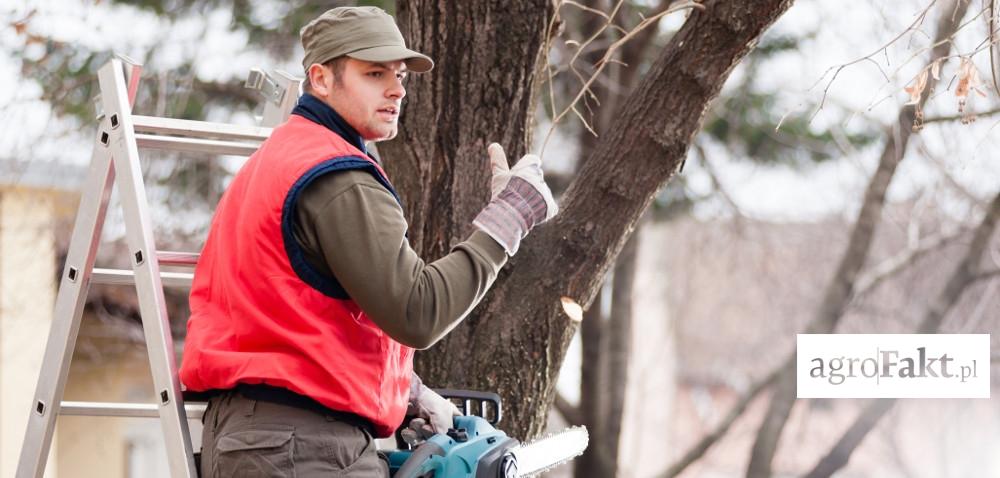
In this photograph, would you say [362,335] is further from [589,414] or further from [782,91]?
[782,91]

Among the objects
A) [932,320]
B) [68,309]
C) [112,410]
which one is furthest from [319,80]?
[932,320]

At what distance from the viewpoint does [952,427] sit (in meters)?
16.4

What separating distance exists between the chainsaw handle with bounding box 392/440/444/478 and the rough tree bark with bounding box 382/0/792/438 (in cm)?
93

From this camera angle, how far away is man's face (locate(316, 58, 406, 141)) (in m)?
2.41

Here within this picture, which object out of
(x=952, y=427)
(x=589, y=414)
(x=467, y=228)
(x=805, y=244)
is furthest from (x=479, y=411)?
(x=952, y=427)

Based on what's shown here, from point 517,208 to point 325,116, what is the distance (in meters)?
0.42

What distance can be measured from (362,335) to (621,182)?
1316mm

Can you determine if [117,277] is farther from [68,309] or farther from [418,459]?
[418,459]

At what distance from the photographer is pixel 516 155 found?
11.5 ft

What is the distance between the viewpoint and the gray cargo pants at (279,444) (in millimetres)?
2225

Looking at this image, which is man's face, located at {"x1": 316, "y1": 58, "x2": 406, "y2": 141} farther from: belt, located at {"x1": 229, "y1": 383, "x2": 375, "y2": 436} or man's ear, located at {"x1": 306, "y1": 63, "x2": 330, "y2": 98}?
belt, located at {"x1": 229, "y1": 383, "x2": 375, "y2": 436}

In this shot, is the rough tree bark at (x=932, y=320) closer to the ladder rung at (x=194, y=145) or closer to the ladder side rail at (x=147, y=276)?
the ladder rung at (x=194, y=145)

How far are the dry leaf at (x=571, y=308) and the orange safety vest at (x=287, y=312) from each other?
113cm

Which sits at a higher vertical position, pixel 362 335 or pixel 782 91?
pixel 782 91
